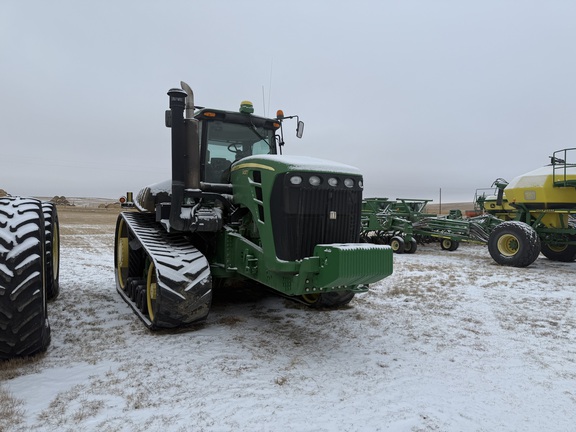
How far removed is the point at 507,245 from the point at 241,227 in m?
8.23

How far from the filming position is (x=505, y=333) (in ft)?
15.3

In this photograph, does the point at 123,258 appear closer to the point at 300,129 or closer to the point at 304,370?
the point at 300,129

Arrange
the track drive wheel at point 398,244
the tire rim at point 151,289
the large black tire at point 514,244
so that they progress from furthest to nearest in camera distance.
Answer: the track drive wheel at point 398,244 → the large black tire at point 514,244 → the tire rim at point 151,289

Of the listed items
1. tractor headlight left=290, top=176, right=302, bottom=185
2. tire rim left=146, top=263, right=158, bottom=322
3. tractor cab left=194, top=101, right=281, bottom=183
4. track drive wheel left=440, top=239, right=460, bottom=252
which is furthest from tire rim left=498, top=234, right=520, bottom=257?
tire rim left=146, top=263, right=158, bottom=322

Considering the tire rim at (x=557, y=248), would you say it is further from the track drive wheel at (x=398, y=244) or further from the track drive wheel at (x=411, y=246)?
the track drive wheel at (x=398, y=244)

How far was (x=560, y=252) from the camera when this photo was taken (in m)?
11.6

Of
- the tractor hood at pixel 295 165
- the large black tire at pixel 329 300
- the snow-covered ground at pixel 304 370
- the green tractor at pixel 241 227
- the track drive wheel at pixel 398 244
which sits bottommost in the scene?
the snow-covered ground at pixel 304 370

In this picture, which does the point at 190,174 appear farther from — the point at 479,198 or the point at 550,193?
the point at 479,198

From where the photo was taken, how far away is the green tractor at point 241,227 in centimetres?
391

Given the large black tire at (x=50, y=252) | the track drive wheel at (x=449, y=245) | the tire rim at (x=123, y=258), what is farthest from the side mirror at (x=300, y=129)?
the track drive wheel at (x=449, y=245)

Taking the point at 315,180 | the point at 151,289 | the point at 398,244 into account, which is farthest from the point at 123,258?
the point at 398,244


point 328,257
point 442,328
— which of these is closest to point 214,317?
point 328,257

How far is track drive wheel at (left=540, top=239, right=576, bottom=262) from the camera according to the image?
11398 millimetres

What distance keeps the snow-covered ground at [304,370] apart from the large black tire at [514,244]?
165 inches
